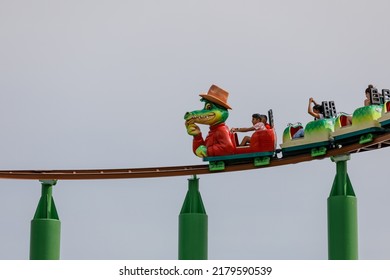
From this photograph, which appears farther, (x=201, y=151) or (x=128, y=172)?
(x=128, y=172)

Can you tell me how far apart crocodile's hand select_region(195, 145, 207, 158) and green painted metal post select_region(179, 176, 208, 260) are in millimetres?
417

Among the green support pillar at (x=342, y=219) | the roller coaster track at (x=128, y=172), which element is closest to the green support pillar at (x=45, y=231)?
the roller coaster track at (x=128, y=172)

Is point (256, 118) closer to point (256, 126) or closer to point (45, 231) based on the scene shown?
point (256, 126)

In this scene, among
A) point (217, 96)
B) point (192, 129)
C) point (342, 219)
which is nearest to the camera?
point (342, 219)

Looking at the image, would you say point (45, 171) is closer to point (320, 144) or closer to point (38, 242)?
point (38, 242)

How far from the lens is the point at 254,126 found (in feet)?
75.5

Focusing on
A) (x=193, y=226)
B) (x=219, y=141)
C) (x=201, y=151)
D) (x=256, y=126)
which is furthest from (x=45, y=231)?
(x=256, y=126)

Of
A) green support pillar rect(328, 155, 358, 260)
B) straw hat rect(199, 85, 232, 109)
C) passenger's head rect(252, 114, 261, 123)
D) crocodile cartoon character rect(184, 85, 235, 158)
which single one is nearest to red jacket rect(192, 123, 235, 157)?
crocodile cartoon character rect(184, 85, 235, 158)

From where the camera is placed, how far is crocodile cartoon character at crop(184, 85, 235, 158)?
2330 cm

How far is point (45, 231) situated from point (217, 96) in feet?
12.0

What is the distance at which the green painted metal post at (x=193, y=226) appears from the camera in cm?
2297

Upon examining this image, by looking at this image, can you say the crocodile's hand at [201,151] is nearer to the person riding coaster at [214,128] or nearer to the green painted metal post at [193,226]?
the person riding coaster at [214,128]

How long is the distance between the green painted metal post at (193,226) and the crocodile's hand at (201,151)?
16.4 inches

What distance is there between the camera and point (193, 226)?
23.2 m
